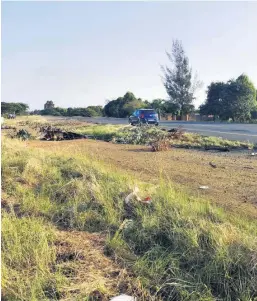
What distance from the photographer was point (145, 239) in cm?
387

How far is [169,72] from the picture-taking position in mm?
55250

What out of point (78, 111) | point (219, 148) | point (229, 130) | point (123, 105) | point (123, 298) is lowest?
point (123, 298)

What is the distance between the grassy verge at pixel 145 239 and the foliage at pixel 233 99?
3726 centimetres

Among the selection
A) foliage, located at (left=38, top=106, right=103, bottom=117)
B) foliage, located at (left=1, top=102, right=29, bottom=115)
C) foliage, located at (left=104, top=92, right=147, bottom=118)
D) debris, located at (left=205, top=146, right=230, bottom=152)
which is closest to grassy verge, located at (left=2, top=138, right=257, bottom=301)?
debris, located at (left=205, top=146, right=230, bottom=152)

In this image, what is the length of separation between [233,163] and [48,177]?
4.39 meters

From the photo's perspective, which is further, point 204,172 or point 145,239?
point 204,172

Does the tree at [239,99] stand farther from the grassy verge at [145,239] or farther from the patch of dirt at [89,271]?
the patch of dirt at [89,271]

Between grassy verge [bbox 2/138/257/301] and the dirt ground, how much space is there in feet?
2.14

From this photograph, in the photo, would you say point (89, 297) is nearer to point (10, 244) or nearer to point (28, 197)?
point (10, 244)

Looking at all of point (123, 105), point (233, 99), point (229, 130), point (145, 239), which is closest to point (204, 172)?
point (145, 239)

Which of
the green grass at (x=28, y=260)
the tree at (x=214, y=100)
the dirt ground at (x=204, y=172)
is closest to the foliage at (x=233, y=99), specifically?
the tree at (x=214, y=100)

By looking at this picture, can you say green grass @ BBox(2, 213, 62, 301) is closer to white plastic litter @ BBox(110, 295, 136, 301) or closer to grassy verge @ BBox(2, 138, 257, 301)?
grassy verge @ BBox(2, 138, 257, 301)

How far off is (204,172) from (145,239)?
391 cm

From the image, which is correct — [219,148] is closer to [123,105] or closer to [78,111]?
[123,105]
